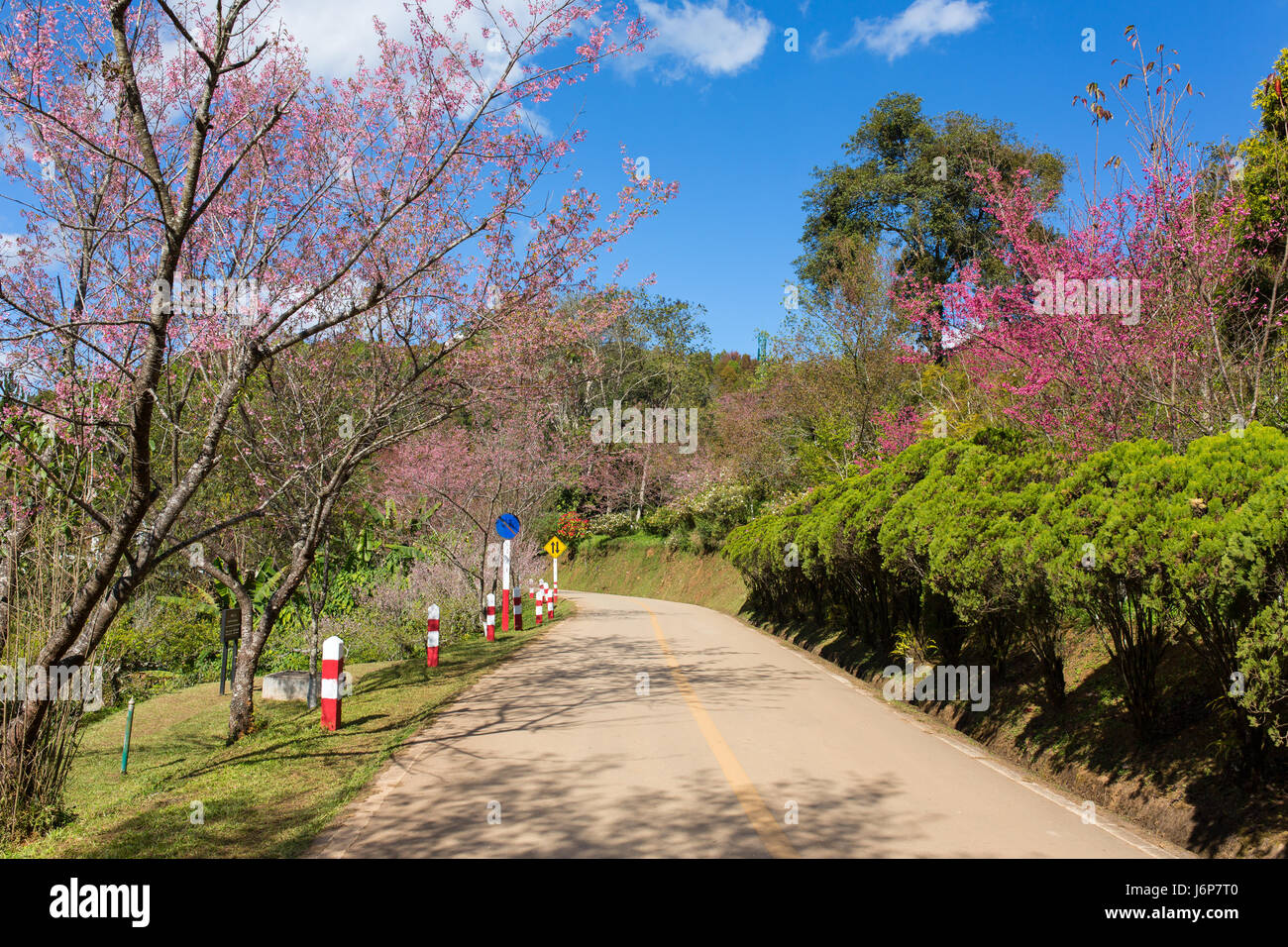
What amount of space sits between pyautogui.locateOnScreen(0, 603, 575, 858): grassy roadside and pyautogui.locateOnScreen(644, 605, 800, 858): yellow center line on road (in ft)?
9.32

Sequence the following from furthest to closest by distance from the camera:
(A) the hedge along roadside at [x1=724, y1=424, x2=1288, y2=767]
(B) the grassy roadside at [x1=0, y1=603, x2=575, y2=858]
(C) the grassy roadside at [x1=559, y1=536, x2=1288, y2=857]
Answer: (B) the grassy roadside at [x1=0, y1=603, x2=575, y2=858] < (C) the grassy roadside at [x1=559, y1=536, x2=1288, y2=857] < (A) the hedge along roadside at [x1=724, y1=424, x2=1288, y2=767]

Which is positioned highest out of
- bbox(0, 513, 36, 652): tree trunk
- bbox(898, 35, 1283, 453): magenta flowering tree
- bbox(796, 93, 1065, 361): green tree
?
bbox(796, 93, 1065, 361): green tree

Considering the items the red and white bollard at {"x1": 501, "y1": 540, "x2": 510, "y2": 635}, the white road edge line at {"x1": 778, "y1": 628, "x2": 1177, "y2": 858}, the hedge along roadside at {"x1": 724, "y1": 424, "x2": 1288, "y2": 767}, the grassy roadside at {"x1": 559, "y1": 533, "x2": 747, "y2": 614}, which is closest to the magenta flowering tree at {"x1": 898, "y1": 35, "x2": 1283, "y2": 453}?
the hedge along roadside at {"x1": 724, "y1": 424, "x2": 1288, "y2": 767}

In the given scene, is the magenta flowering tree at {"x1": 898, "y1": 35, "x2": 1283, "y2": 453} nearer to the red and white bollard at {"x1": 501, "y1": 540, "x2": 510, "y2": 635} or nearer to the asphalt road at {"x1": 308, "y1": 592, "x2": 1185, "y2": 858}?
the asphalt road at {"x1": 308, "y1": 592, "x2": 1185, "y2": 858}

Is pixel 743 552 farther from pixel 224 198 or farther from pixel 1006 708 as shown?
pixel 224 198

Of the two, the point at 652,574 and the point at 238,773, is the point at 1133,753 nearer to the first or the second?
the point at 238,773

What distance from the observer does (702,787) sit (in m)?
6.52

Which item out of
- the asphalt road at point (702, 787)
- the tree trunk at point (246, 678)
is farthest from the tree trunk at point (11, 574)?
the asphalt road at point (702, 787)

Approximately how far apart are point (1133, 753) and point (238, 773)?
7.51 metres

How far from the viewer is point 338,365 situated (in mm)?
12094

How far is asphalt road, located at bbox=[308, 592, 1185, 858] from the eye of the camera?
5195 mm

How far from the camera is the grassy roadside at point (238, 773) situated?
5.52 metres

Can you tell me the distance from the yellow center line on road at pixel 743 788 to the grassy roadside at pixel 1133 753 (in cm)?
262
